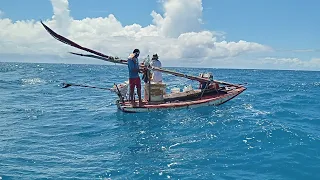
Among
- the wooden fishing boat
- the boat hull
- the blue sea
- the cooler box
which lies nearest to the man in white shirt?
the wooden fishing boat

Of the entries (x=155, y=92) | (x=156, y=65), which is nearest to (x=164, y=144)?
(x=155, y=92)

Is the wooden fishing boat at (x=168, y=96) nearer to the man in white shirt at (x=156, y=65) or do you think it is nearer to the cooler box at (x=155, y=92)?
the cooler box at (x=155, y=92)

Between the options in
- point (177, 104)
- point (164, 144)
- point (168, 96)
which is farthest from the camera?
point (168, 96)

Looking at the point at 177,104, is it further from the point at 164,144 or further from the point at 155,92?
the point at 164,144

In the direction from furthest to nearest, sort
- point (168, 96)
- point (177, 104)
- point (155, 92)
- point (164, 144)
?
1. point (168, 96)
2. point (155, 92)
3. point (177, 104)
4. point (164, 144)

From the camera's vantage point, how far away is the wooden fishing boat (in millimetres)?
19141

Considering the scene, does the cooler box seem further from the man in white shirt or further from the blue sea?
the blue sea

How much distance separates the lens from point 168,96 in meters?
21.5

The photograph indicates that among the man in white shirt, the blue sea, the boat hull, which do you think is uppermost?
the man in white shirt

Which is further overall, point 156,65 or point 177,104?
point 156,65

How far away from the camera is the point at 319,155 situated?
10.7 meters

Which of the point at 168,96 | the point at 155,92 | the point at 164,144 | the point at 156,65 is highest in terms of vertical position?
the point at 156,65

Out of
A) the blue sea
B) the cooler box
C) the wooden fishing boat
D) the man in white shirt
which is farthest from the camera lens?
the man in white shirt

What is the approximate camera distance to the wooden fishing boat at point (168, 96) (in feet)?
62.8
